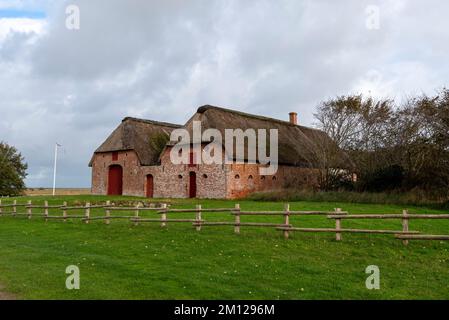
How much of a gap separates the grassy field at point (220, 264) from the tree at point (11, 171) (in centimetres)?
3754

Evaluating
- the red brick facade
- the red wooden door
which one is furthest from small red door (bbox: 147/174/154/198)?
the red wooden door

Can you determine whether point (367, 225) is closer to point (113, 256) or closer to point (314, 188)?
point (113, 256)

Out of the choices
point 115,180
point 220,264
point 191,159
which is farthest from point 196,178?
point 220,264

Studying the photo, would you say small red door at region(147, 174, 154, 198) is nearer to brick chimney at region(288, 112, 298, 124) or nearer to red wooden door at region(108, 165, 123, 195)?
red wooden door at region(108, 165, 123, 195)

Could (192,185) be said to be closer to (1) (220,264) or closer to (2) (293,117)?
(2) (293,117)

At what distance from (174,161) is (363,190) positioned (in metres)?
14.2

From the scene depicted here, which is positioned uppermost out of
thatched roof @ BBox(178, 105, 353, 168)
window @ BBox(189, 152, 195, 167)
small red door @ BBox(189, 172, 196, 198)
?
thatched roof @ BBox(178, 105, 353, 168)

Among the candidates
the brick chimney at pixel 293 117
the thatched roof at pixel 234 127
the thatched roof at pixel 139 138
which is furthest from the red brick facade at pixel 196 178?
the brick chimney at pixel 293 117

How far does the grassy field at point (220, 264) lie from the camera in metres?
8.77

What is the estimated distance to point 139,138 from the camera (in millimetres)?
39406

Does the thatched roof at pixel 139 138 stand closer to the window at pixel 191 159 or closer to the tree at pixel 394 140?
the window at pixel 191 159

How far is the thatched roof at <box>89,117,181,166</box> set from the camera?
3869 centimetres

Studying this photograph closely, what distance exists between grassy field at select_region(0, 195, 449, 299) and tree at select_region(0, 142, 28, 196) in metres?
37.5

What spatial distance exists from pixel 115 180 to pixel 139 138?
4337 mm
